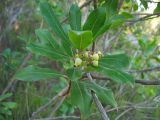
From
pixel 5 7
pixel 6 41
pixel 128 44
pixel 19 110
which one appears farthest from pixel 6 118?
pixel 128 44

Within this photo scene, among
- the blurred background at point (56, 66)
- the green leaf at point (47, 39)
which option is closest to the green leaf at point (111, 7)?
the green leaf at point (47, 39)

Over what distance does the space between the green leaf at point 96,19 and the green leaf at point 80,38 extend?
0.43 ft

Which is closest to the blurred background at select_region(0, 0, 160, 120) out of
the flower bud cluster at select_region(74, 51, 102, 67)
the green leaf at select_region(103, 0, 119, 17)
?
the green leaf at select_region(103, 0, 119, 17)

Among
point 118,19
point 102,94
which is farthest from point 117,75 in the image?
point 118,19

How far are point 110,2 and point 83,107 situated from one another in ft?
1.36

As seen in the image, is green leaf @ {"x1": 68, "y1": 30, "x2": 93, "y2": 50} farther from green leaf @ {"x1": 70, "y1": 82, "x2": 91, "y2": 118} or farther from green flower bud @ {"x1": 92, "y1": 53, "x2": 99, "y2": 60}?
green leaf @ {"x1": 70, "y1": 82, "x2": 91, "y2": 118}

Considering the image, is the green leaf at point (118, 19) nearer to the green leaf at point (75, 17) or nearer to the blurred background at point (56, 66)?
the green leaf at point (75, 17)

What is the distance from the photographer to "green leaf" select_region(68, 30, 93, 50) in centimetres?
98

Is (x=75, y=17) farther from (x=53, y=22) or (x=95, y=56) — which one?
(x=95, y=56)

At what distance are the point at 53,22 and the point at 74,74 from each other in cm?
25

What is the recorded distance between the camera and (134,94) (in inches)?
149

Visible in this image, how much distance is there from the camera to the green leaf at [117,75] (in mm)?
1158

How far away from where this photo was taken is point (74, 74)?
113cm

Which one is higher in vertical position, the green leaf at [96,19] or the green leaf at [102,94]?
the green leaf at [96,19]
